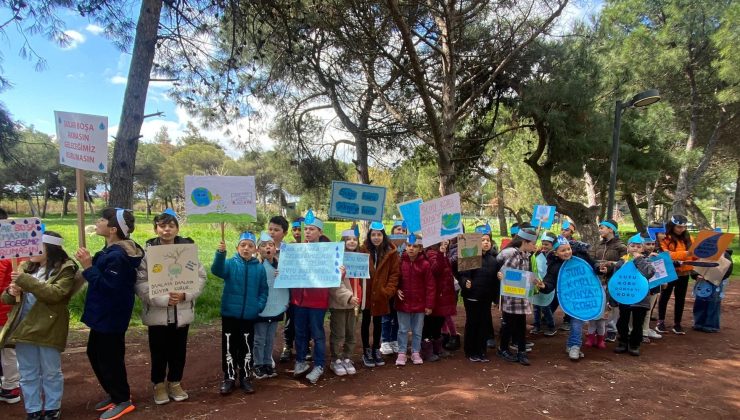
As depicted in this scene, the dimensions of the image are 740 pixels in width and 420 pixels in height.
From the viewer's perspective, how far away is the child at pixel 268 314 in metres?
4.31

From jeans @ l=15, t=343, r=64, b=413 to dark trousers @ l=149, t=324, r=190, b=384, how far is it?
0.71 meters

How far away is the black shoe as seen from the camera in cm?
398

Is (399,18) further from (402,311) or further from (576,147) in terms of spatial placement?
(576,147)

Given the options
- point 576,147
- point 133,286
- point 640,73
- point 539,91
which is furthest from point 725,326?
point 640,73

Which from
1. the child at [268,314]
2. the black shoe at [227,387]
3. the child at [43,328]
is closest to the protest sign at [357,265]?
the child at [268,314]

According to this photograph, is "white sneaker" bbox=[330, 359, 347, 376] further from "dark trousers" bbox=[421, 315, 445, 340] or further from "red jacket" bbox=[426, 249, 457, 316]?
"red jacket" bbox=[426, 249, 457, 316]

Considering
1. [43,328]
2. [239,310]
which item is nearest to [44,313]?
[43,328]

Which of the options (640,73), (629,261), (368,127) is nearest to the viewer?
(629,261)

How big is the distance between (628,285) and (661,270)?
699 millimetres

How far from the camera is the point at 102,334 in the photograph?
349 cm

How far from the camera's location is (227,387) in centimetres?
400

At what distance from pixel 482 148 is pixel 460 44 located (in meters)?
3.14

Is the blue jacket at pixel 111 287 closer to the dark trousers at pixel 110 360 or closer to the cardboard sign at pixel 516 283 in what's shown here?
the dark trousers at pixel 110 360

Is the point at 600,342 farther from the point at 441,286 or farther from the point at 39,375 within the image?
the point at 39,375
